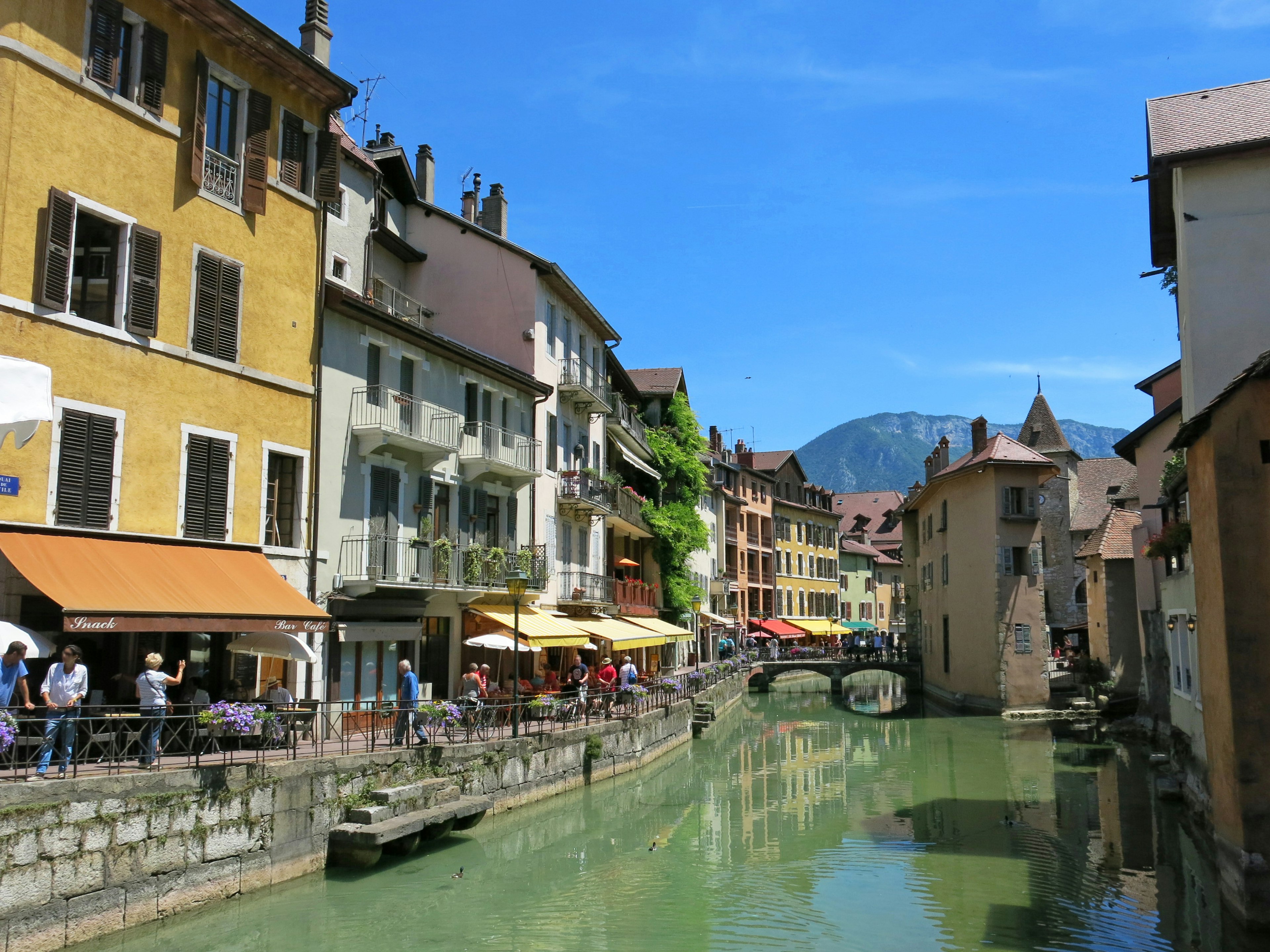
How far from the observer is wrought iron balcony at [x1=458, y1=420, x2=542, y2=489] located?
→ 26.5 m

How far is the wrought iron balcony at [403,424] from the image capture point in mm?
21938

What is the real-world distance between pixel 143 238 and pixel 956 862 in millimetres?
16851

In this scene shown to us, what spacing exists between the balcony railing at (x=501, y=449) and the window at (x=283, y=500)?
19.5 feet

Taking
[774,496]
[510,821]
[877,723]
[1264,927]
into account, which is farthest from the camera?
[774,496]

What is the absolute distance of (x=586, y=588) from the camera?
3503 cm

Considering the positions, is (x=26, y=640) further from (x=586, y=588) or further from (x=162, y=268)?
(x=586, y=588)

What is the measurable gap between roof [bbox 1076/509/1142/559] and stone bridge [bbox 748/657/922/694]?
18283 mm

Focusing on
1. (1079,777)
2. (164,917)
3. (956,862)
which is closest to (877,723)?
(1079,777)

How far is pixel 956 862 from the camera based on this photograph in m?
17.6

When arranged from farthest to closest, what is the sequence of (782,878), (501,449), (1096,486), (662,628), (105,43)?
(1096,486) < (662,628) < (501,449) < (782,878) < (105,43)

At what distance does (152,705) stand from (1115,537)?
34112mm

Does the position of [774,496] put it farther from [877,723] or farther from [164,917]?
[164,917]

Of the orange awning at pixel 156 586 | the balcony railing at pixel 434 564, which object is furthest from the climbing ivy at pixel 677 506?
the orange awning at pixel 156 586

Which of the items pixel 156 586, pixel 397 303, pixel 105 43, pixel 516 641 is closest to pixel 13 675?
pixel 156 586
